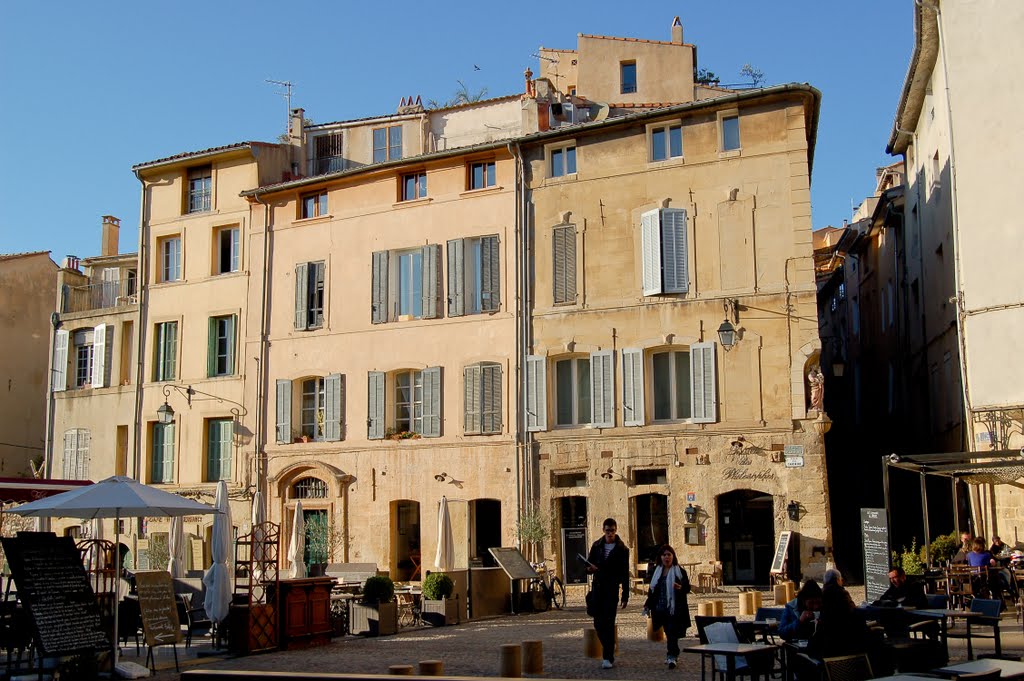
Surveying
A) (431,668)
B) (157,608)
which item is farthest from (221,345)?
(431,668)

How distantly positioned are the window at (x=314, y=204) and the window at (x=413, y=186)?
222 cm

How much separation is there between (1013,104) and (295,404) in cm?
1654

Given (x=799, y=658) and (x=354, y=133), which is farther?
(x=354, y=133)

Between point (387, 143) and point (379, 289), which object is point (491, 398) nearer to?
point (379, 289)

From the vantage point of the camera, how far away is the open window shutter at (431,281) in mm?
25453

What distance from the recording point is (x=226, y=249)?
2917cm

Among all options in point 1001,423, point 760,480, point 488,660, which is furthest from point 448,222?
point 488,660

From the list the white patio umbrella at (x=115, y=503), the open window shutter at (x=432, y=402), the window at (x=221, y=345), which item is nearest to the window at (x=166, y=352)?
the window at (x=221, y=345)

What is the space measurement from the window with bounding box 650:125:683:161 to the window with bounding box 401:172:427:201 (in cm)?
558

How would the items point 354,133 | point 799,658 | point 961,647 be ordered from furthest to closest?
point 354,133 < point 961,647 < point 799,658

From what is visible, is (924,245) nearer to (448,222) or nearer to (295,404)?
(448,222)

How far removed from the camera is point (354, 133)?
3100 cm

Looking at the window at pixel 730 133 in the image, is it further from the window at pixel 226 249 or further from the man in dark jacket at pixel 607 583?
the window at pixel 226 249

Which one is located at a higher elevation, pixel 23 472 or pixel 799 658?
pixel 23 472
